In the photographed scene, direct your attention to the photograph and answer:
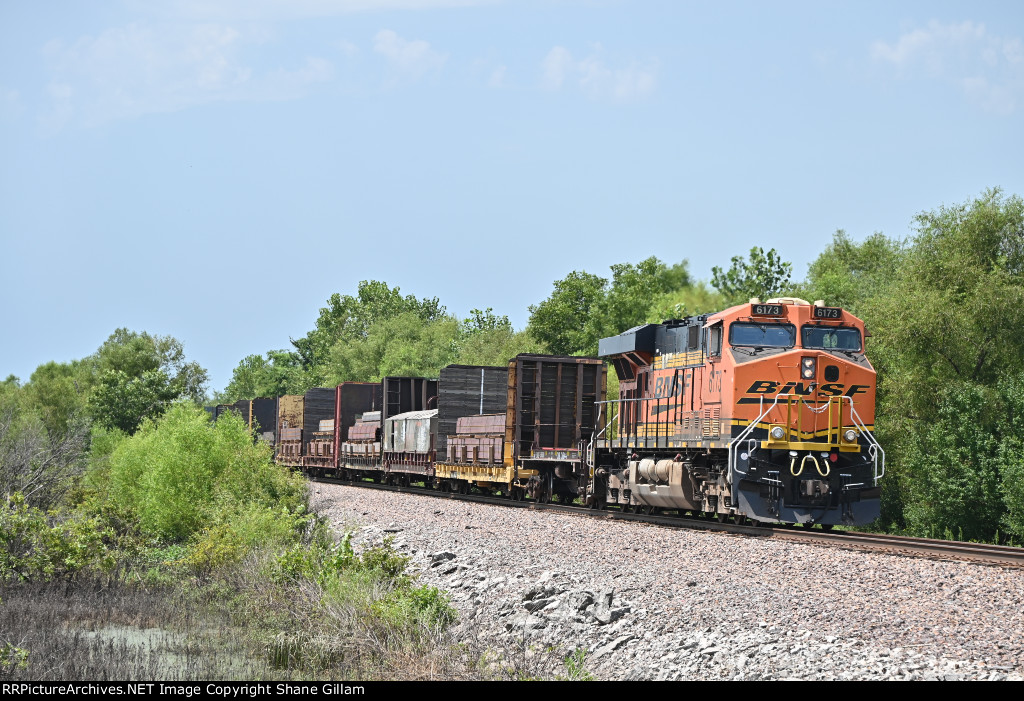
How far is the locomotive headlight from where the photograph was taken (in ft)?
57.1

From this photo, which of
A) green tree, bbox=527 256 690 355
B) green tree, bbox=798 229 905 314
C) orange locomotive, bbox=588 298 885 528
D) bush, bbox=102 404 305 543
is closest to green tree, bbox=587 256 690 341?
green tree, bbox=527 256 690 355

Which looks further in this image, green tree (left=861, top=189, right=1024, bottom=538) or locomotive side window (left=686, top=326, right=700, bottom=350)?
green tree (left=861, top=189, right=1024, bottom=538)

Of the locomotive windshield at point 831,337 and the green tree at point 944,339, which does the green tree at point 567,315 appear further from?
the locomotive windshield at point 831,337

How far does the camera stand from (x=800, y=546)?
47.3ft

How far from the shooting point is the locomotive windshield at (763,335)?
17.8m

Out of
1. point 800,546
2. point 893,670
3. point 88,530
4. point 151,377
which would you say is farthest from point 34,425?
point 893,670

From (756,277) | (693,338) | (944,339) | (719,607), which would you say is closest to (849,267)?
(756,277)

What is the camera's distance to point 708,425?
18016mm

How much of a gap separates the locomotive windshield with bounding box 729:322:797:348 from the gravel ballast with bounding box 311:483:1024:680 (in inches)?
135

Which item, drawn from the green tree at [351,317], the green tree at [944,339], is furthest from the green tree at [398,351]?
the green tree at [944,339]

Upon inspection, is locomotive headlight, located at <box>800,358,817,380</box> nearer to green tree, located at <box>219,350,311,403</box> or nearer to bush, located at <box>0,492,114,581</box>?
bush, located at <box>0,492,114,581</box>

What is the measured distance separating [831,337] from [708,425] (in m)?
2.52

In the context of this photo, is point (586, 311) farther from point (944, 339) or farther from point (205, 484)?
point (205, 484)

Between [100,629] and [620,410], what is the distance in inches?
430
